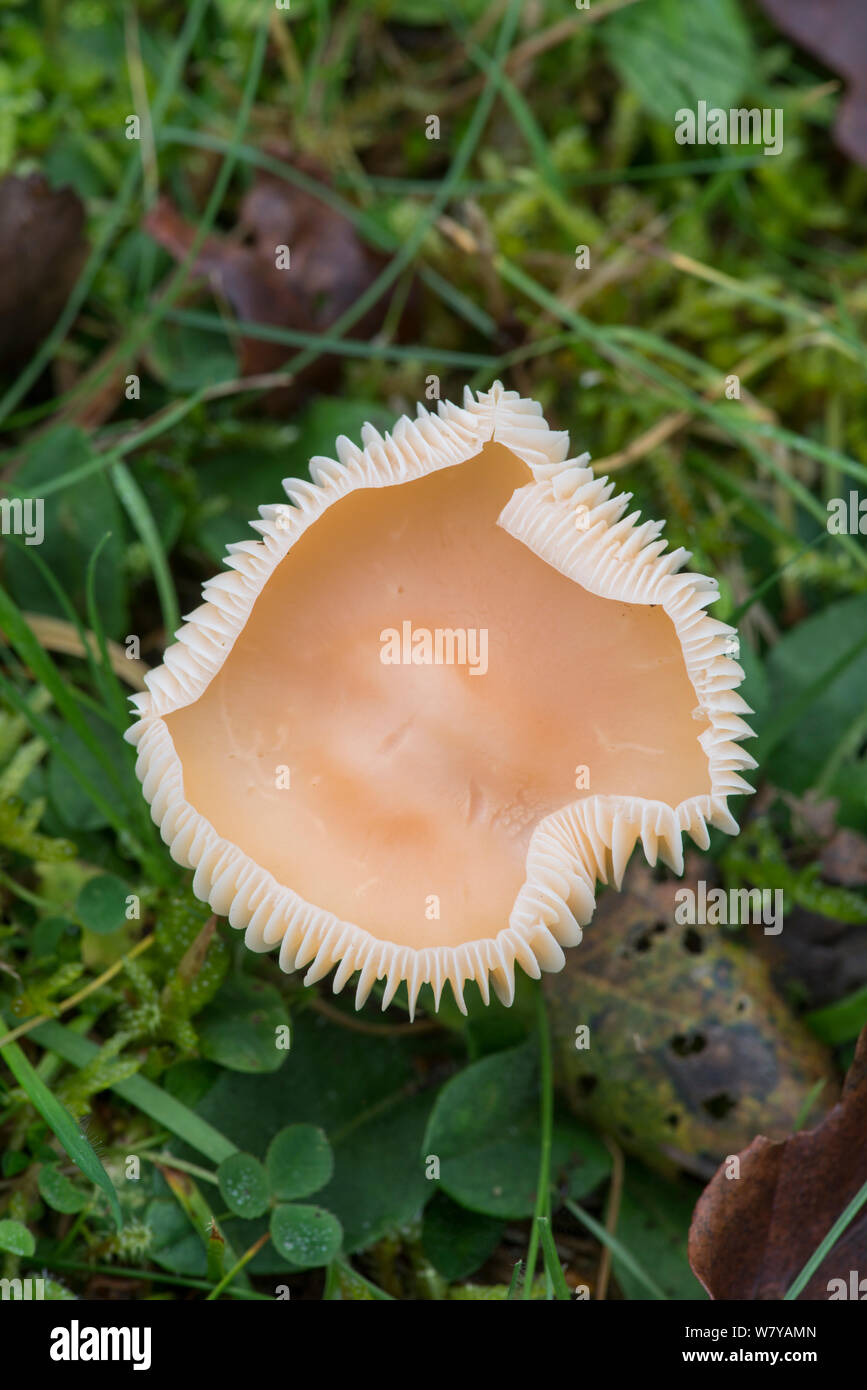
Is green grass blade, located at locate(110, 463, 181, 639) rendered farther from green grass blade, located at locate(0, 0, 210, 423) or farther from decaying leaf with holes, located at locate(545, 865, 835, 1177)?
decaying leaf with holes, located at locate(545, 865, 835, 1177)

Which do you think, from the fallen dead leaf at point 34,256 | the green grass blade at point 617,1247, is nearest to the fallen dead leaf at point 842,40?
the fallen dead leaf at point 34,256

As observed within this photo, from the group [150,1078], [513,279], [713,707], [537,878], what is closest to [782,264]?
[513,279]

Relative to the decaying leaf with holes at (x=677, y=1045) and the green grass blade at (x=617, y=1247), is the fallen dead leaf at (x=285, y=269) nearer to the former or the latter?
the decaying leaf with holes at (x=677, y=1045)

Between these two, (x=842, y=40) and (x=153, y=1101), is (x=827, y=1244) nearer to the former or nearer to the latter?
(x=153, y=1101)

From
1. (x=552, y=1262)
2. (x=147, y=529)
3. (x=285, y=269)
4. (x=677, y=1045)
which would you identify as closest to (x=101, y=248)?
(x=285, y=269)

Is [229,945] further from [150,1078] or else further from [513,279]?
[513,279]

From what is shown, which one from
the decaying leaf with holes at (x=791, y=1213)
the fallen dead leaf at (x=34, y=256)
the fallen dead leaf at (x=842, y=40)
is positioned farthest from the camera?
the fallen dead leaf at (x=842, y=40)
